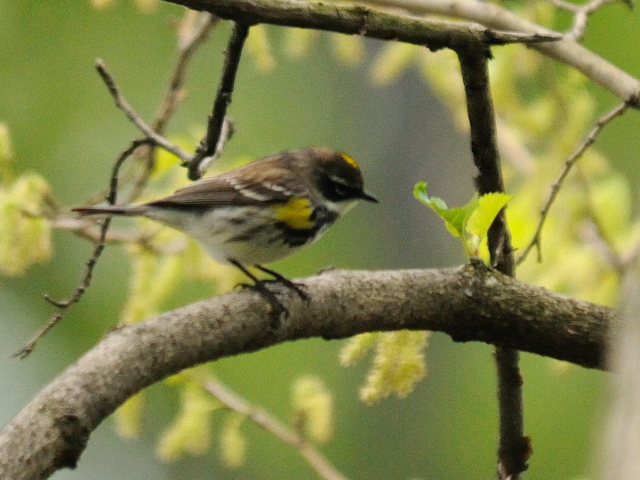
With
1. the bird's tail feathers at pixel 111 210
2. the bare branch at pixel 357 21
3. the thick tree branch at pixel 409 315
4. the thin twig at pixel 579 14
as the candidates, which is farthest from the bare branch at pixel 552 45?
the bird's tail feathers at pixel 111 210

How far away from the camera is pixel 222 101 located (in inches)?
85.8

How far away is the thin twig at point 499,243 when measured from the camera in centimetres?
213

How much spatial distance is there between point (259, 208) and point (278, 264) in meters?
3.74

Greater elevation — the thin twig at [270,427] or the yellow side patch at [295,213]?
the yellow side patch at [295,213]

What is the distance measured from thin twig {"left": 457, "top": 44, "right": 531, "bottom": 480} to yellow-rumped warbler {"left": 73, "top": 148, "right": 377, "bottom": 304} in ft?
3.43

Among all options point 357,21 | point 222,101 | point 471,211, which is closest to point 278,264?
point 222,101

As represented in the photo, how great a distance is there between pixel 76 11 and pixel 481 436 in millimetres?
6073

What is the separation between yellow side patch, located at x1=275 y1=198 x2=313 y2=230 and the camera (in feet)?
11.3

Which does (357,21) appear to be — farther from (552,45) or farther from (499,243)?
(552,45)

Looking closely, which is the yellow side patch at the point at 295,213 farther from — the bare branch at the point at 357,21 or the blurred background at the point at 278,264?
the blurred background at the point at 278,264

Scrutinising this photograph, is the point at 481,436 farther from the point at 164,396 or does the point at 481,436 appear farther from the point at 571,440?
the point at 164,396

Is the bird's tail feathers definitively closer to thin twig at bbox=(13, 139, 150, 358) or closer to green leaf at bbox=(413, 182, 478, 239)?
thin twig at bbox=(13, 139, 150, 358)

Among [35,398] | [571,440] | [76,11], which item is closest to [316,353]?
[571,440]

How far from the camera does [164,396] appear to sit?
8758mm
